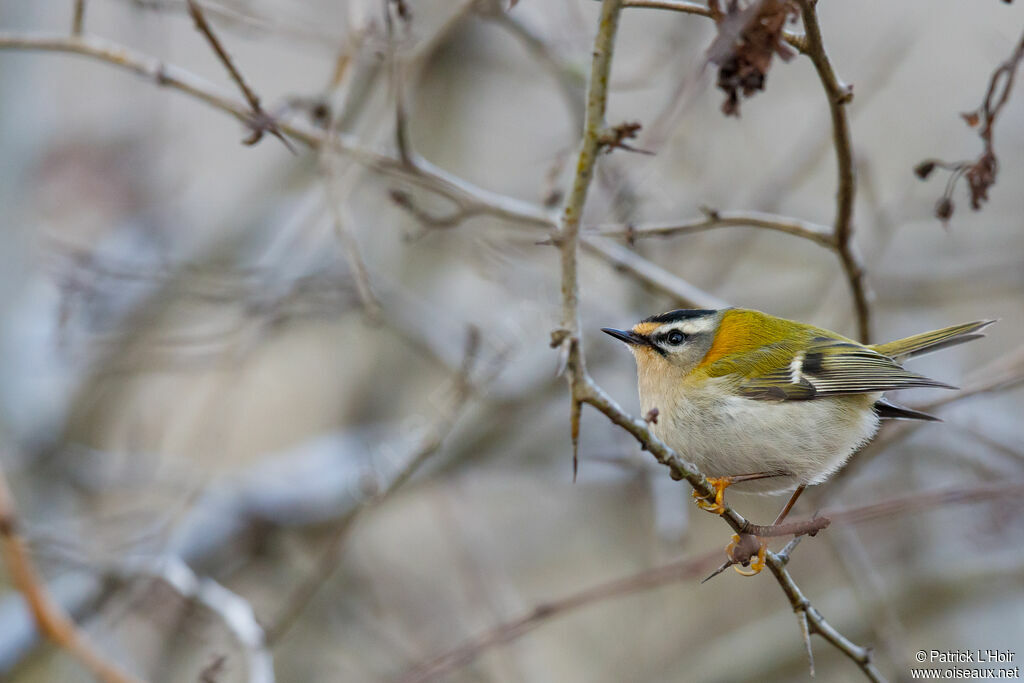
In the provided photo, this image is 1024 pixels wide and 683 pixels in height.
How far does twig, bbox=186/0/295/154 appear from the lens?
2006mm

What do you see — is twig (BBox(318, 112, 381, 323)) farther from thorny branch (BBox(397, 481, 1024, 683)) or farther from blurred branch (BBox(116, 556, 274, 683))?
blurred branch (BBox(116, 556, 274, 683))

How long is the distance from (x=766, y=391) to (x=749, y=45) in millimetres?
828

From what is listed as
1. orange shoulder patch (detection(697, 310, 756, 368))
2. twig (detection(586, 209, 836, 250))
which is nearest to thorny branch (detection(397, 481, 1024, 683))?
orange shoulder patch (detection(697, 310, 756, 368))

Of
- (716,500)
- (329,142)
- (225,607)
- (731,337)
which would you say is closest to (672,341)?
(731,337)

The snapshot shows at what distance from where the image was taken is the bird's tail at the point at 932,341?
2.11 meters

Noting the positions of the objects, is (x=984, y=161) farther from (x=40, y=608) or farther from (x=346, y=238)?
(x=40, y=608)

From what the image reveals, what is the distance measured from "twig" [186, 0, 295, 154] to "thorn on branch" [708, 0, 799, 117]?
0.92 meters

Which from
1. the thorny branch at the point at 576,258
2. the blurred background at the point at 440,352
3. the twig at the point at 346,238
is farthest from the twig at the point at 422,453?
the thorny branch at the point at 576,258

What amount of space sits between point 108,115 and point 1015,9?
5772 mm

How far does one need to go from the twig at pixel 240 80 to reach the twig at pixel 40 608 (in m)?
1.29

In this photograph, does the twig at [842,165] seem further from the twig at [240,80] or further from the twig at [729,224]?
the twig at [240,80]

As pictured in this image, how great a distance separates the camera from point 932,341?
7.46ft

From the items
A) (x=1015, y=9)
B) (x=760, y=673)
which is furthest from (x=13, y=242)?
(x=1015, y=9)

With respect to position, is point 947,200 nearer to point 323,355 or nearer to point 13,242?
point 13,242
